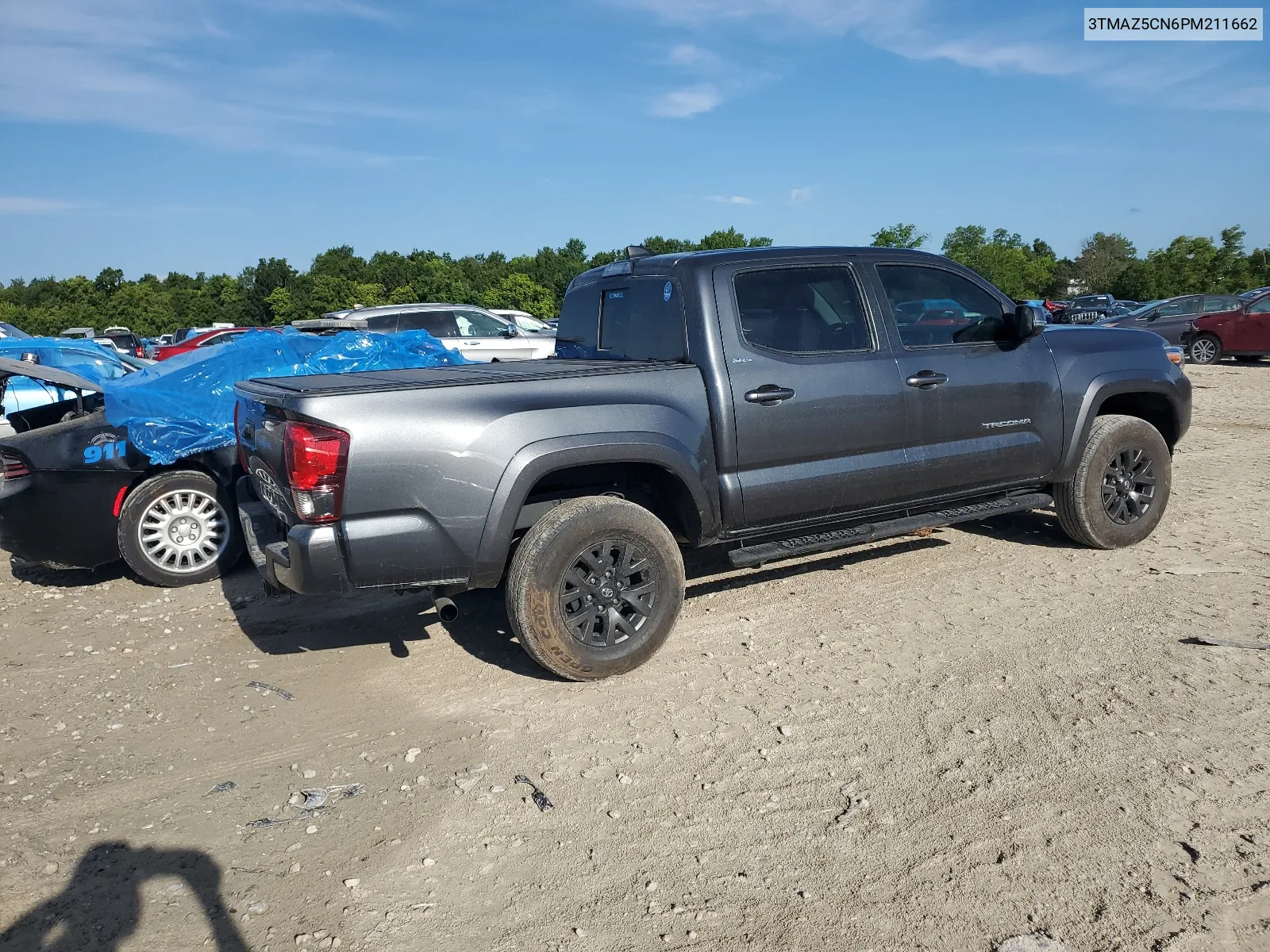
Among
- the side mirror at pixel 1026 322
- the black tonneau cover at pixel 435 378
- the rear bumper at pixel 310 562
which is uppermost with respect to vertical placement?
the side mirror at pixel 1026 322

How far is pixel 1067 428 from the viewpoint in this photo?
578 cm

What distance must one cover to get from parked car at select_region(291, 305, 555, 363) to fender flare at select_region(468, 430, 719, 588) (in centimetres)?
1107

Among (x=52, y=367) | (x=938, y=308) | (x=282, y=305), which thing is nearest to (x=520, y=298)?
(x=282, y=305)

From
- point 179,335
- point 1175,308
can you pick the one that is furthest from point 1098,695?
point 179,335

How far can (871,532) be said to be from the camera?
5.12 metres

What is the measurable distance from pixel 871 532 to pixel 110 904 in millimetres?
3721

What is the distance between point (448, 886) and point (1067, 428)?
14.8ft

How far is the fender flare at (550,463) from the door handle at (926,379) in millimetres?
1405

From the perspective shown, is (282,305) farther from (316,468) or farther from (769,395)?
(316,468)

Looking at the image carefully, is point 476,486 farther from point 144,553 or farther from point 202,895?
point 144,553

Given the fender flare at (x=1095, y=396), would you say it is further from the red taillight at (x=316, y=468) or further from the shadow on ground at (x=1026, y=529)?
the red taillight at (x=316, y=468)

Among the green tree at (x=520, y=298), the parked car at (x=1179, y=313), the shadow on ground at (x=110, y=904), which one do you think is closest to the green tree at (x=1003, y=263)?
the green tree at (x=520, y=298)

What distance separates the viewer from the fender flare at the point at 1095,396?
19.1 ft

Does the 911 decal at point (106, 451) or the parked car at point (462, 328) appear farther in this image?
the parked car at point (462, 328)
